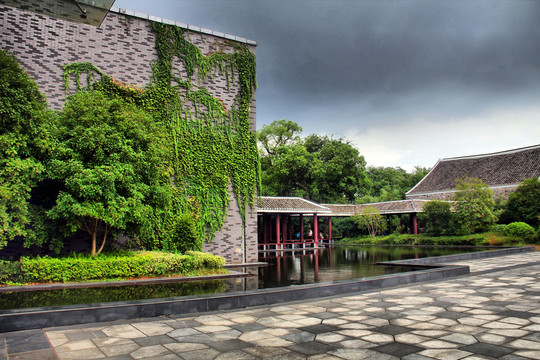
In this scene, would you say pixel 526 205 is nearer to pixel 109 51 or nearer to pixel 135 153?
pixel 135 153

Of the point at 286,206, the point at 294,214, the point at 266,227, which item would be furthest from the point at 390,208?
the point at 266,227

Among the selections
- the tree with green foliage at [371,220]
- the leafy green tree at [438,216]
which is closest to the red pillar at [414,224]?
the tree with green foliage at [371,220]

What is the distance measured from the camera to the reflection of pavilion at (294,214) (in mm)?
22406

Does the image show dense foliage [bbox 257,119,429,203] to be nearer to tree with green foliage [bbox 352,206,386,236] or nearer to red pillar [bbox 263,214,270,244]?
tree with green foliage [bbox 352,206,386,236]

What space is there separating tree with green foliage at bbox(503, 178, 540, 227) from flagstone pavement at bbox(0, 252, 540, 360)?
18859mm

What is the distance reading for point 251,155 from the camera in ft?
45.6

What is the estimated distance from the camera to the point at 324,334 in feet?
13.1

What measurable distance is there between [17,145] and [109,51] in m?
5.18

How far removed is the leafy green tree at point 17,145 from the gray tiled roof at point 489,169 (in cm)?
2715

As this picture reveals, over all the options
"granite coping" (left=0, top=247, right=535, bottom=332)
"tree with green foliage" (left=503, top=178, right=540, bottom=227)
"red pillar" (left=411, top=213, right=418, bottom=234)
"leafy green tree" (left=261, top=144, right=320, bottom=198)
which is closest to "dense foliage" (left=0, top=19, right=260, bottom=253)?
"granite coping" (left=0, top=247, right=535, bottom=332)

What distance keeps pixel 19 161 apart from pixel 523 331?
8.68 meters

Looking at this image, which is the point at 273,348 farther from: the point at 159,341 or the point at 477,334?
the point at 477,334

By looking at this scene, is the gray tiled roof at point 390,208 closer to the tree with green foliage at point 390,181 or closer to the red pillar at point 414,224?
the red pillar at point 414,224

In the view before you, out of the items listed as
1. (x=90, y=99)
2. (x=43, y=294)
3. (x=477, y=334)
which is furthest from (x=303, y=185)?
(x=477, y=334)
